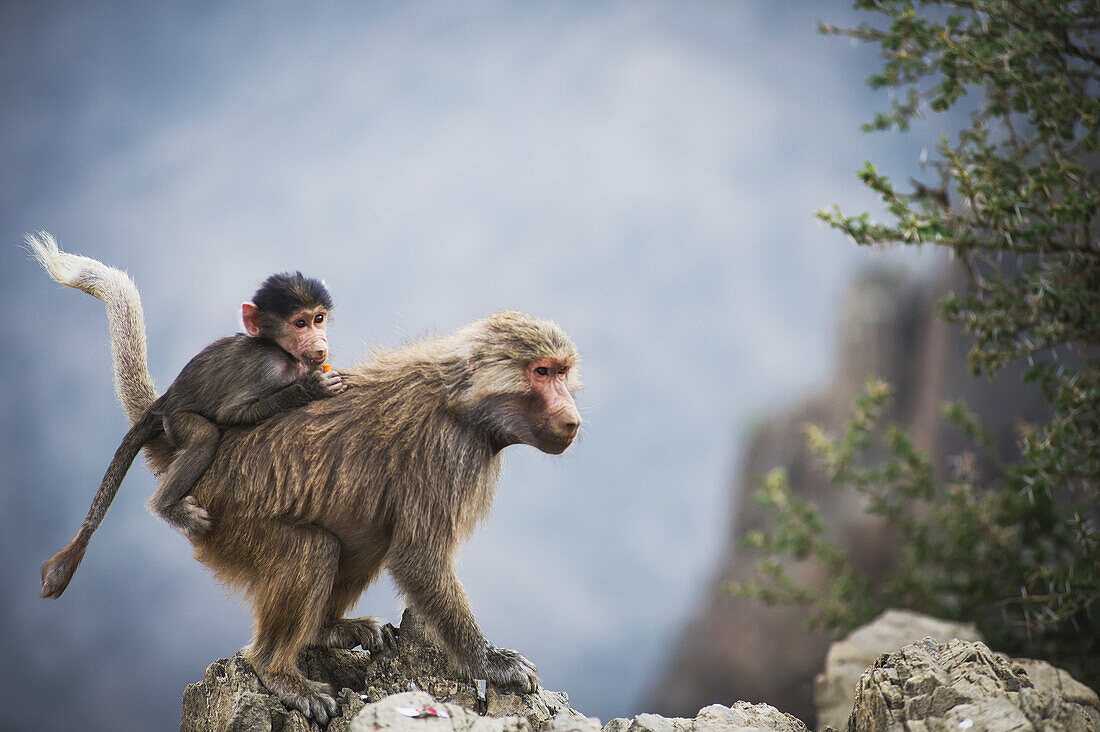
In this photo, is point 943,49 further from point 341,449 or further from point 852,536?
point 852,536

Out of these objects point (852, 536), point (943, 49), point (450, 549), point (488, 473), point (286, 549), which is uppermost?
point (852, 536)

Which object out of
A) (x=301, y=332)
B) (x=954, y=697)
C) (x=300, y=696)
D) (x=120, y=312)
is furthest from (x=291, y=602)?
(x=954, y=697)

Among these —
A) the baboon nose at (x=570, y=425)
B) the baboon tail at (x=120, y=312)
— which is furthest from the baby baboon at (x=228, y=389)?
the baboon nose at (x=570, y=425)

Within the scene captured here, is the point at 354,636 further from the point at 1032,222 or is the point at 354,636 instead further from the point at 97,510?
the point at 1032,222

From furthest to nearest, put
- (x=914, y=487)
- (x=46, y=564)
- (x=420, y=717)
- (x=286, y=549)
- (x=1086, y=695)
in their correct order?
1. (x=914, y=487)
2. (x=1086, y=695)
3. (x=286, y=549)
4. (x=46, y=564)
5. (x=420, y=717)

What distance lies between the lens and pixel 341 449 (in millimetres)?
3463

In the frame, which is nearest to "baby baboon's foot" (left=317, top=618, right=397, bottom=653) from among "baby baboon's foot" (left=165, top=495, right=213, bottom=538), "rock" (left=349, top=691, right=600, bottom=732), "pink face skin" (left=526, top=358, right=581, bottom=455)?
"baby baboon's foot" (left=165, top=495, right=213, bottom=538)

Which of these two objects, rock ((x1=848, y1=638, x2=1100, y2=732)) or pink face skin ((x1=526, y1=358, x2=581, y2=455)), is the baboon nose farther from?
rock ((x1=848, y1=638, x2=1100, y2=732))

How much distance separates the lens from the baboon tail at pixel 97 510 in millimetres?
3160

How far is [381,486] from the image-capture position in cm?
346

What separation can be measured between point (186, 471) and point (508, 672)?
4.55ft

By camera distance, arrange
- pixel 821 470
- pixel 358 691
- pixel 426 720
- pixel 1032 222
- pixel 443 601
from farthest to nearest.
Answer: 1. pixel 821 470
2. pixel 1032 222
3. pixel 358 691
4. pixel 443 601
5. pixel 426 720

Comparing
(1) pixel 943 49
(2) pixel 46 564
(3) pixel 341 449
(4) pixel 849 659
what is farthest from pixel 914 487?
(2) pixel 46 564

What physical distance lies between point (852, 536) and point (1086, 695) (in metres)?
6.09
